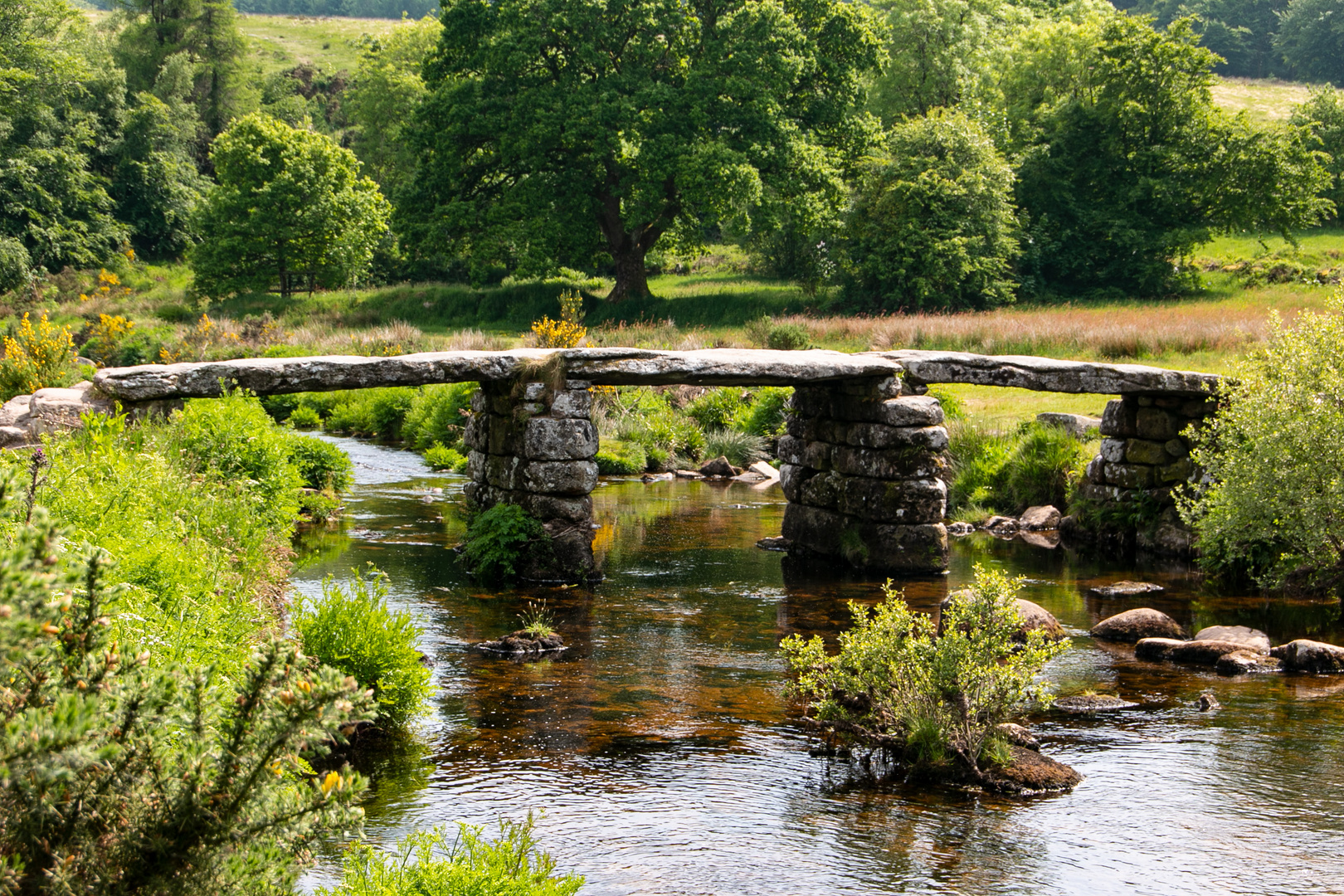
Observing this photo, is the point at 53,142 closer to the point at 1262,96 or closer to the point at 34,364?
the point at 34,364

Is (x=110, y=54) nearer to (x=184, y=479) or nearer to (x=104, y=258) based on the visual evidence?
(x=104, y=258)

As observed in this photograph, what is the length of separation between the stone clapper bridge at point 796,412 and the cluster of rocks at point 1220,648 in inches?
112

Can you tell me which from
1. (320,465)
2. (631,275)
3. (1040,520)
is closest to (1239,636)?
(1040,520)

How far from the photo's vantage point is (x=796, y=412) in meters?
14.7

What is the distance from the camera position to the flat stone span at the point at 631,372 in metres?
11.1

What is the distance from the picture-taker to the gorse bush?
9.15 feet

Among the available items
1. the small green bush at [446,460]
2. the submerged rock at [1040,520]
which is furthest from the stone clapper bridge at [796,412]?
the small green bush at [446,460]

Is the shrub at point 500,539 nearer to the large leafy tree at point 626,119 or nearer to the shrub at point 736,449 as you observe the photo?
the shrub at point 736,449

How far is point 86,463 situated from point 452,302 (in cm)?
3153

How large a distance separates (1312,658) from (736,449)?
41.1 feet

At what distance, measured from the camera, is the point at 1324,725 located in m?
7.87

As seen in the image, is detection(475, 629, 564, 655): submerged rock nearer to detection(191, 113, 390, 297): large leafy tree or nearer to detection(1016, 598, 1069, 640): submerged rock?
detection(1016, 598, 1069, 640): submerged rock

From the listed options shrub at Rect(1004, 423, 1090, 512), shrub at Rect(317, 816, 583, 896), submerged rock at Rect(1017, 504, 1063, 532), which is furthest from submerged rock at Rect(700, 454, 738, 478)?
shrub at Rect(317, 816, 583, 896)

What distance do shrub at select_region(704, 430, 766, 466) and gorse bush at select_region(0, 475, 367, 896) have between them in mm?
17921
